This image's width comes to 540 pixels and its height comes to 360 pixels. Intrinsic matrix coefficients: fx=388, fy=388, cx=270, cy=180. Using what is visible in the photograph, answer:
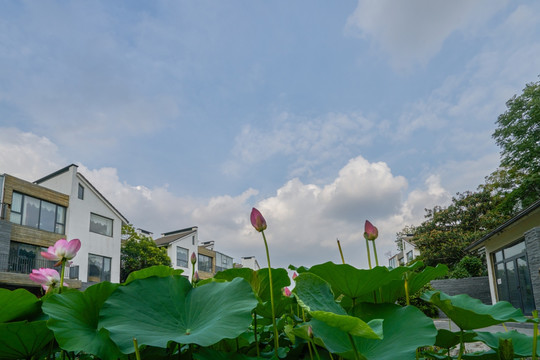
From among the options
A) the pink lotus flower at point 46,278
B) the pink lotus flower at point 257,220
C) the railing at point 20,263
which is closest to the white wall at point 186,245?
the railing at point 20,263

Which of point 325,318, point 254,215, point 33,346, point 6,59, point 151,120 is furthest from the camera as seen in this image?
point 151,120

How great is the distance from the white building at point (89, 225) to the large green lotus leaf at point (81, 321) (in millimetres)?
21222

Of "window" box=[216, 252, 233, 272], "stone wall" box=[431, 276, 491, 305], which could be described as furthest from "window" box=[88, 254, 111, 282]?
"stone wall" box=[431, 276, 491, 305]

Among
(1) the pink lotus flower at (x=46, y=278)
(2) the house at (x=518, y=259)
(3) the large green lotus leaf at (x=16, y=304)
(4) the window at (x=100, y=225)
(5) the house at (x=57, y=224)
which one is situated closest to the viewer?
(3) the large green lotus leaf at (x=16, y=304)

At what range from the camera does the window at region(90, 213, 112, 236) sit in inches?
879

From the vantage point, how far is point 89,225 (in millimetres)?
21844

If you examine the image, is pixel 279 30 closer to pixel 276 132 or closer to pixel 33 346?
pixel 276 132

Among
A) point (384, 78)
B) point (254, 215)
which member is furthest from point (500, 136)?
point (254, 215)

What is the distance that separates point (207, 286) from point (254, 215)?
0.67ft

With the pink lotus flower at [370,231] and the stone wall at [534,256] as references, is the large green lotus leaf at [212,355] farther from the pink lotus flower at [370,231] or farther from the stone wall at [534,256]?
the stone wall at [534,256]

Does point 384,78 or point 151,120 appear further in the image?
point 151,120

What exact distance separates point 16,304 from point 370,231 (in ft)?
2.92

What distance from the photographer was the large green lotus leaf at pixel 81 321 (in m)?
0.76

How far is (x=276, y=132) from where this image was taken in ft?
33.6
